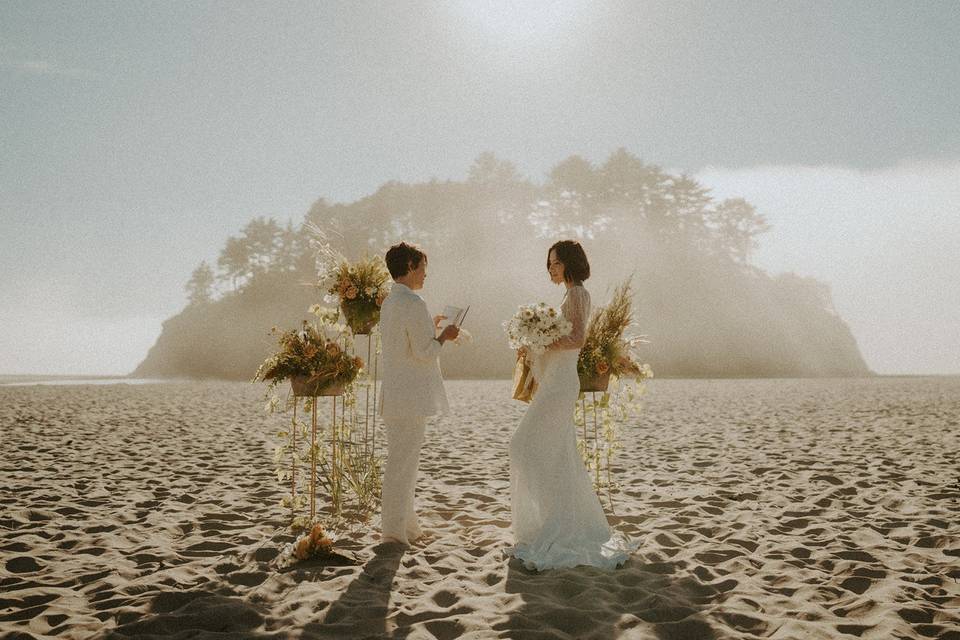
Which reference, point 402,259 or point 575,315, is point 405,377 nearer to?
point 402,259

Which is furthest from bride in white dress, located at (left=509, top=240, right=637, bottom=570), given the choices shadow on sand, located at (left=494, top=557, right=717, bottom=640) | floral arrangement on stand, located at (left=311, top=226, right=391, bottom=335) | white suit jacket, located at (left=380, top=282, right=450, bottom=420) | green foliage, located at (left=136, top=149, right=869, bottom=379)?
green foliage, located at (left=136, top=149, right=869, bottom=379)

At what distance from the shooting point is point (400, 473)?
17.8 feet

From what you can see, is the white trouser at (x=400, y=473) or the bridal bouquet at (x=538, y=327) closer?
the bridal bouquet at (x=538, y=327)

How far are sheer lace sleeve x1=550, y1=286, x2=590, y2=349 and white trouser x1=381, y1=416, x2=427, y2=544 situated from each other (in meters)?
1.43

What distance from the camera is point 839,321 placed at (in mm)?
71062

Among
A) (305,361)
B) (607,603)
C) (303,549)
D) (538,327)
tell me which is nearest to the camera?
(607,603)

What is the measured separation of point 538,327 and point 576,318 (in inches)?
13.6

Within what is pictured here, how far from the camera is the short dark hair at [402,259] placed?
540cm

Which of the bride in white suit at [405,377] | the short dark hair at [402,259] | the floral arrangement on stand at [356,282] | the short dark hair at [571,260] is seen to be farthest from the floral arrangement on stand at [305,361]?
the short dark hair at [571,260]

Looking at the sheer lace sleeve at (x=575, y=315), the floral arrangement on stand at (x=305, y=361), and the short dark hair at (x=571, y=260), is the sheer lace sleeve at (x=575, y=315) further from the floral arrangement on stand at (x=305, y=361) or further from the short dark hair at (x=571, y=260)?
the floral arrangement on stand at (x=305, y=361)

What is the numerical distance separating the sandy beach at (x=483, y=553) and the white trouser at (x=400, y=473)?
0.23 meters

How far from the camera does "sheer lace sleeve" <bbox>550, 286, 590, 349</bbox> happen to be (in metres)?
5.28

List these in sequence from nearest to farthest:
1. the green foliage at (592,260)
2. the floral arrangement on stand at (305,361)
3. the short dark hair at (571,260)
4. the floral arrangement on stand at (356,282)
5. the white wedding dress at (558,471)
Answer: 1. the white wedding dress at (558,471)
2. the short dark hair at (571,260)
3. the floral arrangement on stand at (305,361)
4. the floral arrangement on stand at (356,282)
5. the green foliage at (592,260)

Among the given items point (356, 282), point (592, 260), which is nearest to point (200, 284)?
point (592, 260)
